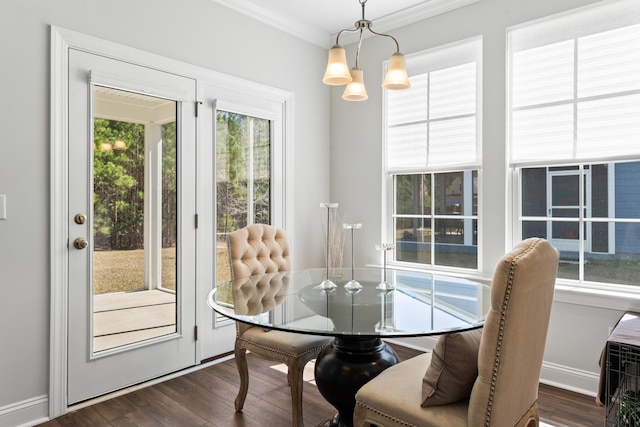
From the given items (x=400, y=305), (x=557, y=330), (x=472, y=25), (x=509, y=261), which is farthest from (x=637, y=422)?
(x=472, y=25)

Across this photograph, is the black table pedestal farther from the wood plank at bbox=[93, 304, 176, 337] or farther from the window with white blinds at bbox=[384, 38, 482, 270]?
the window with white blinds at bbox=[384, 38, 482, 270]

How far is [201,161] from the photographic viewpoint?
3195mm

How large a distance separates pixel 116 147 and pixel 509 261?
250 centimetres

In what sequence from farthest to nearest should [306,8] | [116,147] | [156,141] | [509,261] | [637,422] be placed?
[306,8] → [156,141] → [116,147] → [637,422] → [509,261]

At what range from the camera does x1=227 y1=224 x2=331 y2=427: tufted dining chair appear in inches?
84.9

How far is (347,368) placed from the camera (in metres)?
2.09

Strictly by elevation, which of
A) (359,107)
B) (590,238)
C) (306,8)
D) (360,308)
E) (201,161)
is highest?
(306,8)

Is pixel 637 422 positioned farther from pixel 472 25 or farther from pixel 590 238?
pixel 472 25

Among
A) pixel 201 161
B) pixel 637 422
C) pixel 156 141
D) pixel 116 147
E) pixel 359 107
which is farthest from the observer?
pixel 359 107

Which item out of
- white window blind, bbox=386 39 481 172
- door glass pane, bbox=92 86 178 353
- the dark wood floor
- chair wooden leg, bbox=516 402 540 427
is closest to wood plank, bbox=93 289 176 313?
door glass pane, bbox=92 86 178 353

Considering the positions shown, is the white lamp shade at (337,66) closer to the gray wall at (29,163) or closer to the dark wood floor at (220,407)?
the gray wall at (29,163)

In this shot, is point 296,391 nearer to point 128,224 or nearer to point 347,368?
point 347,368

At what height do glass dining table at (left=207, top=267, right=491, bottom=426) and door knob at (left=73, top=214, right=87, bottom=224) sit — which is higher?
door knob at (left=73, top=214, right=87, bottom=224)

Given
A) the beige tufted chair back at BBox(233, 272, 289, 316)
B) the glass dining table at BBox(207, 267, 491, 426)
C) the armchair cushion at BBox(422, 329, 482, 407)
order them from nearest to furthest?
the armchair cushion at BBox(422, 329, 482, 407) < the glass dining table at BBox(207, 267, 491, 426) < the beige tufted chair back at BBox(233, 272, 289, 316)
